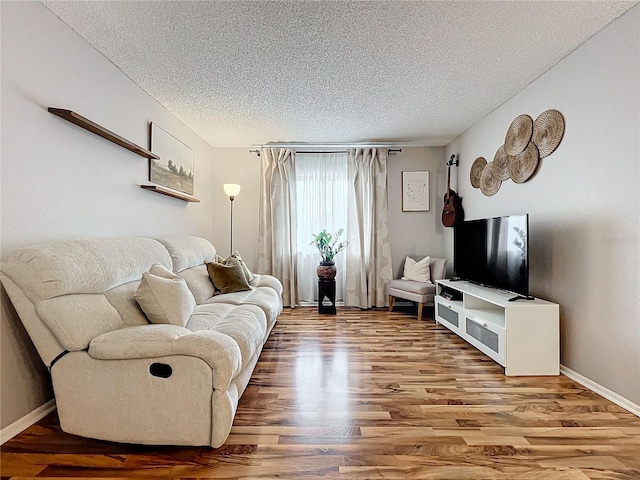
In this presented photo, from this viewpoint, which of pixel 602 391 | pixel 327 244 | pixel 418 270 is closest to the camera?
pixel 602 391

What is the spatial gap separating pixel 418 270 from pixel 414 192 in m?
1.22

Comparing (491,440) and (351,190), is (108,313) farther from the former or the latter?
(351,190)

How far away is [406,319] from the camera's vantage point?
4.61 meters

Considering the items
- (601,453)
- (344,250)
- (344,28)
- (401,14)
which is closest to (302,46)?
(344,28)

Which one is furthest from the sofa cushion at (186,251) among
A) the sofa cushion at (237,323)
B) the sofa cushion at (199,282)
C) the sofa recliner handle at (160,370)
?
the sofa recliner handle at (160,370)

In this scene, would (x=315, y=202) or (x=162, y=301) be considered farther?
(x=315, y=202)

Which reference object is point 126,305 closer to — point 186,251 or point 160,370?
point 160,370

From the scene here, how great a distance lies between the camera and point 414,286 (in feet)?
15.4

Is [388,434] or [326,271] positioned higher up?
[326,271]

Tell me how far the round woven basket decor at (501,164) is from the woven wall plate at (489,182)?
0.22ft

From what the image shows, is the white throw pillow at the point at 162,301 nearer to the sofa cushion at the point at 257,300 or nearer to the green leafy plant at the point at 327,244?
the sofa cushion at the point at 257,300

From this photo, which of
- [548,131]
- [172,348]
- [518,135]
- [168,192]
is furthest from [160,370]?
[518,135]

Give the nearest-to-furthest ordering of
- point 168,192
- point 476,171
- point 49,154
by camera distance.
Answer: point 49,154
point 168,192
point 476,171

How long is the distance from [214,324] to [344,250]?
10.6 ft
